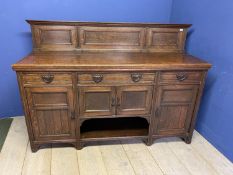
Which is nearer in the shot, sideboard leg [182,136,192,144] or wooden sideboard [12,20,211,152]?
wooden sideboard [12,20,211,152]

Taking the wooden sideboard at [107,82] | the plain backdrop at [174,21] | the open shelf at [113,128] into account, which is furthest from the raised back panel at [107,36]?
the open shelf at [113,128]

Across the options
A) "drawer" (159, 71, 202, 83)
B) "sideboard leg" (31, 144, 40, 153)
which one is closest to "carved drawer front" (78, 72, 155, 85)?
"drawer" (159, 71, 202, 83)

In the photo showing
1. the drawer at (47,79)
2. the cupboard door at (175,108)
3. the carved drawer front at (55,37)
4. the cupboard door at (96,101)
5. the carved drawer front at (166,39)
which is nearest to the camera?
the drawer at (47,79)

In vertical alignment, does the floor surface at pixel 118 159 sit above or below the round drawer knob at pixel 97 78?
below

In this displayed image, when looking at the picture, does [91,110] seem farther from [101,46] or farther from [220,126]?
[220,126]

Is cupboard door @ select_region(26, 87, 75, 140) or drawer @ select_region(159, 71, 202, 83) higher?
drawer @ select_region(159, 71, 202, 83)

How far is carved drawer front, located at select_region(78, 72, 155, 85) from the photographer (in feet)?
5.00

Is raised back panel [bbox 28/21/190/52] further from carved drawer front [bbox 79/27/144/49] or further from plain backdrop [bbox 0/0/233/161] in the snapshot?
plain backdrop [bbox 0/0/233/161]

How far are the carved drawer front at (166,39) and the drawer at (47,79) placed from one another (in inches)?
36.0

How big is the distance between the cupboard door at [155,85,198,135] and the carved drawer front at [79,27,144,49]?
58cm

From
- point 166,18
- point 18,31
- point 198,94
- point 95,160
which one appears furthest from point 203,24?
point 18,31

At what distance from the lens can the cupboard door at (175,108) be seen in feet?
5.51

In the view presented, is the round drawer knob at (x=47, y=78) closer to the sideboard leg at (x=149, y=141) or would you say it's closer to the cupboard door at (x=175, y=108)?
the cupboard door at (x=175, y=108)

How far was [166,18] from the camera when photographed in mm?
2234
